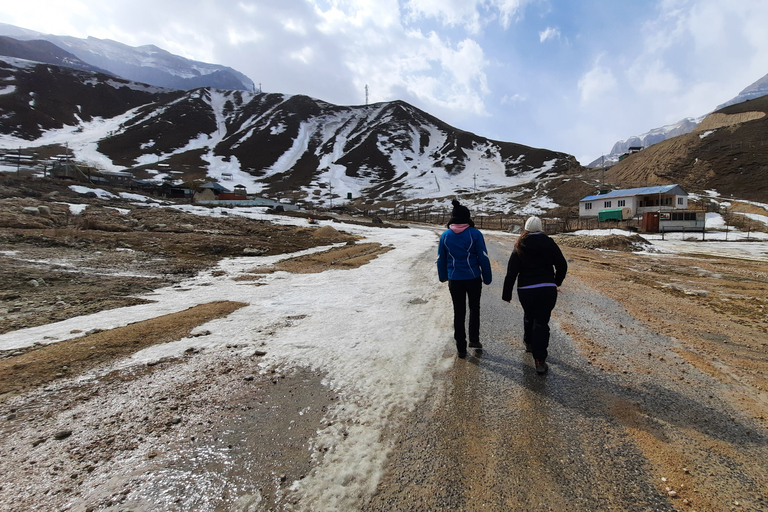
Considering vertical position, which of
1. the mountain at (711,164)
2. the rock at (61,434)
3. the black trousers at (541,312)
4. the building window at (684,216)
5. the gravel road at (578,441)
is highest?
the mountain at (711,164)

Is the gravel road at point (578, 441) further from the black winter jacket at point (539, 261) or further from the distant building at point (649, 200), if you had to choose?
the distant building at point (649, 200)

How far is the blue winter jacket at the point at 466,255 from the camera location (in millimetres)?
4691

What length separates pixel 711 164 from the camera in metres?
62.1

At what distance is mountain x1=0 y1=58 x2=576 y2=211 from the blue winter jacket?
72145mm

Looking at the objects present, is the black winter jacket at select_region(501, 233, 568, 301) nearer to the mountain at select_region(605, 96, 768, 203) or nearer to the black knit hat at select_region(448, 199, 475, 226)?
the black knit hat at select_region(448, 199, 475, 226)

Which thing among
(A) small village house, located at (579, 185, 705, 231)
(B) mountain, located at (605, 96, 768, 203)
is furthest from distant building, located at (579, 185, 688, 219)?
(B) mountain, located at (605, 96, 768, 203)

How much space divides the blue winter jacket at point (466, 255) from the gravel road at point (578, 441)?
115cm

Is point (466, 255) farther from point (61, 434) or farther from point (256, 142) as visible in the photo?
point (256, 142)

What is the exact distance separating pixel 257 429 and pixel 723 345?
665 cm

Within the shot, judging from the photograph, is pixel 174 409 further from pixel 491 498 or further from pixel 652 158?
pixel 652 158

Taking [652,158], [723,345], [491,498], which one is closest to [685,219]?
[723,345]

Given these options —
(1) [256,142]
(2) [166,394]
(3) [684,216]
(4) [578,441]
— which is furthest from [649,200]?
(1) [256,142]

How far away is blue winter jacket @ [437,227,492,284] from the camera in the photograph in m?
4.69

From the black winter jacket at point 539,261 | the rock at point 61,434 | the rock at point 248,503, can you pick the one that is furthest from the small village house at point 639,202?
the rock at point 61,434
